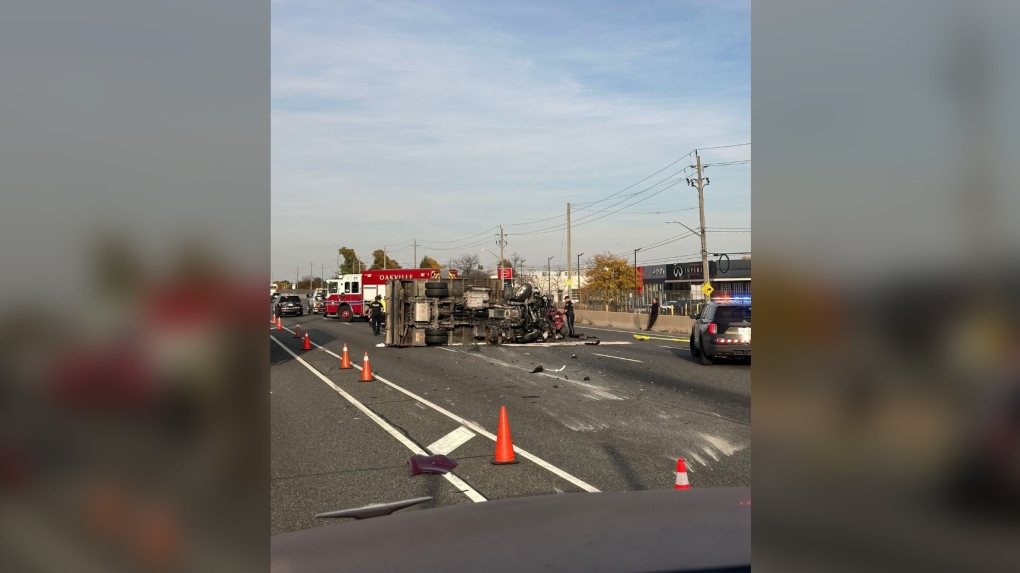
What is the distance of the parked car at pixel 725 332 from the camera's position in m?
19.4

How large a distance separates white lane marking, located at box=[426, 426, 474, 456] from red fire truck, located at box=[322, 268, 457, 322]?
3268 cm

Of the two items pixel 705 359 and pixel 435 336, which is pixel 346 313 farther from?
pixel 705 359

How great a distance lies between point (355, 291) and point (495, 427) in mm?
42736

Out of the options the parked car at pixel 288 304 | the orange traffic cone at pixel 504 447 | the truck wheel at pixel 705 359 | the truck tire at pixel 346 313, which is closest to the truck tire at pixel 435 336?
the truck wheel at pixel 705 359

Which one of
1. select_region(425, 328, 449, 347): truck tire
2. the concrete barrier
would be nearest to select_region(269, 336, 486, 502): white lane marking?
select_region(425, 328, 449, 347): truck tire

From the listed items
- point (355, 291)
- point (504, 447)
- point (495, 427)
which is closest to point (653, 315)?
point (355, 291)

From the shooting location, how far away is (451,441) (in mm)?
10305

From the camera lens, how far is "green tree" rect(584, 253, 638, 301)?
10181 cm

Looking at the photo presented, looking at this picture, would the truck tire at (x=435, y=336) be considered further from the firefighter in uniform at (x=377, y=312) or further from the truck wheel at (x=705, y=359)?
the truck wheel at (x=705, y=359)
